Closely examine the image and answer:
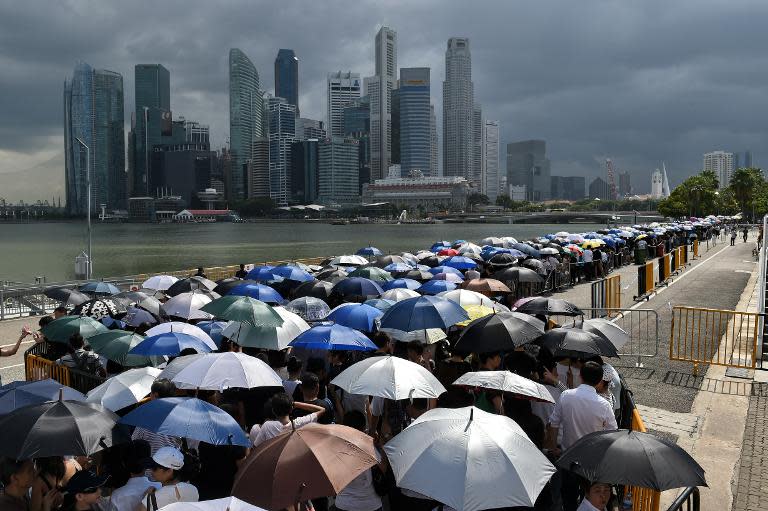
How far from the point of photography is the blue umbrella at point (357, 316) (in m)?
9.24

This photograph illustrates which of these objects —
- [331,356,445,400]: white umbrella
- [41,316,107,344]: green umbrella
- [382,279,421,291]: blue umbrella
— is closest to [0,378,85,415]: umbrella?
[331,356,445,400]: white umbrella

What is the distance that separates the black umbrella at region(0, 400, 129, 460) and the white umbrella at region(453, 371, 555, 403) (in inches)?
124

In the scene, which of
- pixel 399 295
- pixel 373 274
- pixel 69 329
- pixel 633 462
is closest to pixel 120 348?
pixel 69 329

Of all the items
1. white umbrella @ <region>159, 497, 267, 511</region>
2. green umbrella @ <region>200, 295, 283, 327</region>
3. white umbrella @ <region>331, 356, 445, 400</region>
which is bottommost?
white umbrella @ <region>331, 356, 445, 400</region>

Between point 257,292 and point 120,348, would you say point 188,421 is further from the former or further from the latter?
point 257,292

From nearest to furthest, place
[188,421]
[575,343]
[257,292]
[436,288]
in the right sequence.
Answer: [188,421] → [575,343] → [257,292] → [436,288]

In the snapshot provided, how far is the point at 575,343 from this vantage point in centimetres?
719

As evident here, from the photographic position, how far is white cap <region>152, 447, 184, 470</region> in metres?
4.13

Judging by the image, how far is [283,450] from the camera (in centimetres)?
414

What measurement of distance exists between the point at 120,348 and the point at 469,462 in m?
5.39

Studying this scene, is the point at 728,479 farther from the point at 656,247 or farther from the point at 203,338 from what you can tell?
the point at 656,247

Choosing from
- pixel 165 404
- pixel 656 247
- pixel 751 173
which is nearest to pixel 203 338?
pixel 165 404

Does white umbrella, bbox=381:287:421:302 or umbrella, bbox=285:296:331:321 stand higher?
white umbrella, bbox=381:287:421:302

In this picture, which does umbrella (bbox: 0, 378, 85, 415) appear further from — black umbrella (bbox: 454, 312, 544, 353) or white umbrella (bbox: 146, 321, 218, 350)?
black umbrella (bbox: 454, 312, 544, 353)
